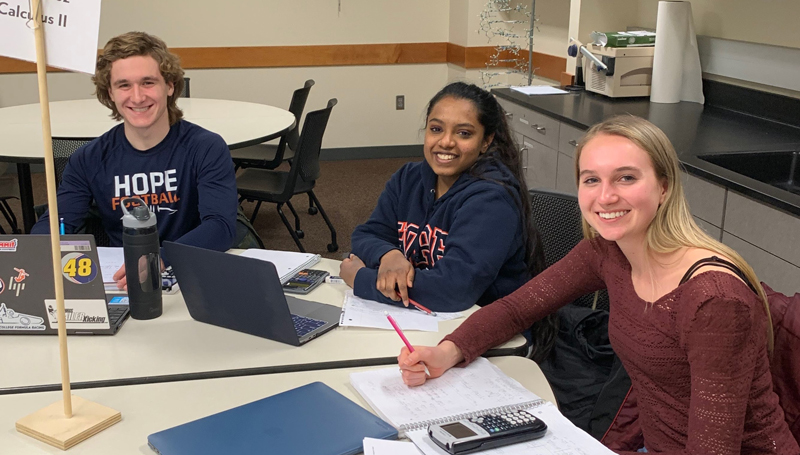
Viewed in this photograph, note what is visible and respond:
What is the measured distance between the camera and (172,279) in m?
1.79

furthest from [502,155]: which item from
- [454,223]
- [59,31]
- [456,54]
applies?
[456,54]

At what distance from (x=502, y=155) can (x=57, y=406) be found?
3.88 ft

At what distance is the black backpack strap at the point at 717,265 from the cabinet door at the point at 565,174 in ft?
7.09

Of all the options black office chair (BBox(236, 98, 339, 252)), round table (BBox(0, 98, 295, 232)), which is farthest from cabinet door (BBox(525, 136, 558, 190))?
round table (BBox(0, 98, 295, 232))

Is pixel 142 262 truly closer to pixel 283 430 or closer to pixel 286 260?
pixel 286 260

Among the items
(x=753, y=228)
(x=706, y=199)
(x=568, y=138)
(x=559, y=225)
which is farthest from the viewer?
(x=568, y=138)

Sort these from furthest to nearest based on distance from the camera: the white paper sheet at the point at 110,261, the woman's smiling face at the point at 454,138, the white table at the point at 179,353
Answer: the woman's smiling face at the point at 454,138 < the white paper sheet at the point at 110,261 < the white table at the point at 179,353

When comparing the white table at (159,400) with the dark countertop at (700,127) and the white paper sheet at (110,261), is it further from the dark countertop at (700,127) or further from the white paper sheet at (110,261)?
the dark countertop at (700,127)

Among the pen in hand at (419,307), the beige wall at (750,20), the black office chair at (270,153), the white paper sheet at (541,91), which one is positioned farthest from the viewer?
the black office chair at (270,153)

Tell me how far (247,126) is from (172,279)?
6.30 ft

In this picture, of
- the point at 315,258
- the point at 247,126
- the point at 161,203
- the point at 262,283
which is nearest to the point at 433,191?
the point at 315,258

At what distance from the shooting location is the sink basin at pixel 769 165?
2.73 meters

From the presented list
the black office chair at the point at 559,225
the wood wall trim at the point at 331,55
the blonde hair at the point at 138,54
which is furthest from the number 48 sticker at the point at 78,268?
the wood wall trim at the point at 331,55

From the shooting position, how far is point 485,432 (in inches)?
44.8
